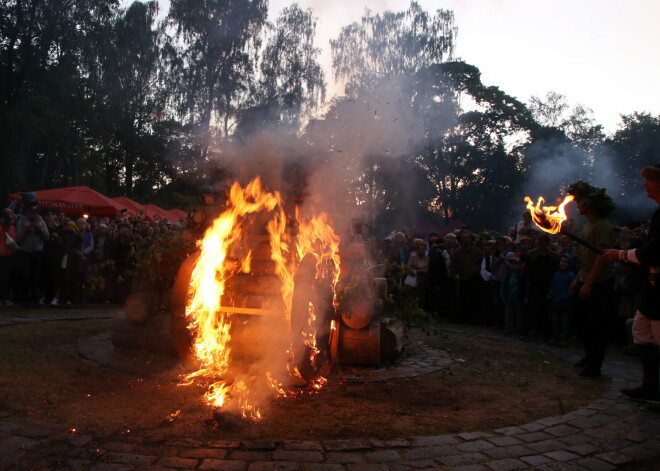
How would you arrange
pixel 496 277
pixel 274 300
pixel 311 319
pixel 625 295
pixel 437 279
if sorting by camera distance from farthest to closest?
pixel 437 279, pixel 496 277, pixel 625 295, pixel 274 300, pixel 311 319

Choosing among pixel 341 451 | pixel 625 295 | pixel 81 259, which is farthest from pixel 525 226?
pixel 81 259

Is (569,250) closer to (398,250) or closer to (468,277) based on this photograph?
(468,277)

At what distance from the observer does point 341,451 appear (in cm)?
351

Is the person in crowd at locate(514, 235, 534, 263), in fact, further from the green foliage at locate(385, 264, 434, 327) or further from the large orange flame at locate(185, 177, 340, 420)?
the large orange flame at locate(185, 177, 340, 420)

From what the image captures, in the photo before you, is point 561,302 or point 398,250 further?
point 398,250

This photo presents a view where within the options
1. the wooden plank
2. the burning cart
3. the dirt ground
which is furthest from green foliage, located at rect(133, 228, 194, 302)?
the wooden plank

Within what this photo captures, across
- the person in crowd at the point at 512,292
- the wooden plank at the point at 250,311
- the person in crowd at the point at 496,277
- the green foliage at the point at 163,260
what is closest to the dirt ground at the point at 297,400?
the wooden plank at the point at 250,311

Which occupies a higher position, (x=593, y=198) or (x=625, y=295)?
(x=593, y=198)

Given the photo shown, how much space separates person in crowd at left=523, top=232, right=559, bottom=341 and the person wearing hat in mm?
4363

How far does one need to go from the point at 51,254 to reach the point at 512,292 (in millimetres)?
10018

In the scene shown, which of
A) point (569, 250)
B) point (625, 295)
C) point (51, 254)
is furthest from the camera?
point (51, 254)

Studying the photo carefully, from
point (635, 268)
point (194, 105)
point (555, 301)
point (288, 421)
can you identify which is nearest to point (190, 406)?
point (288, 421)

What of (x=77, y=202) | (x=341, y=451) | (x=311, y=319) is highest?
(x=77, y=202)

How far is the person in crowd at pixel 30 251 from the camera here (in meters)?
11.2
